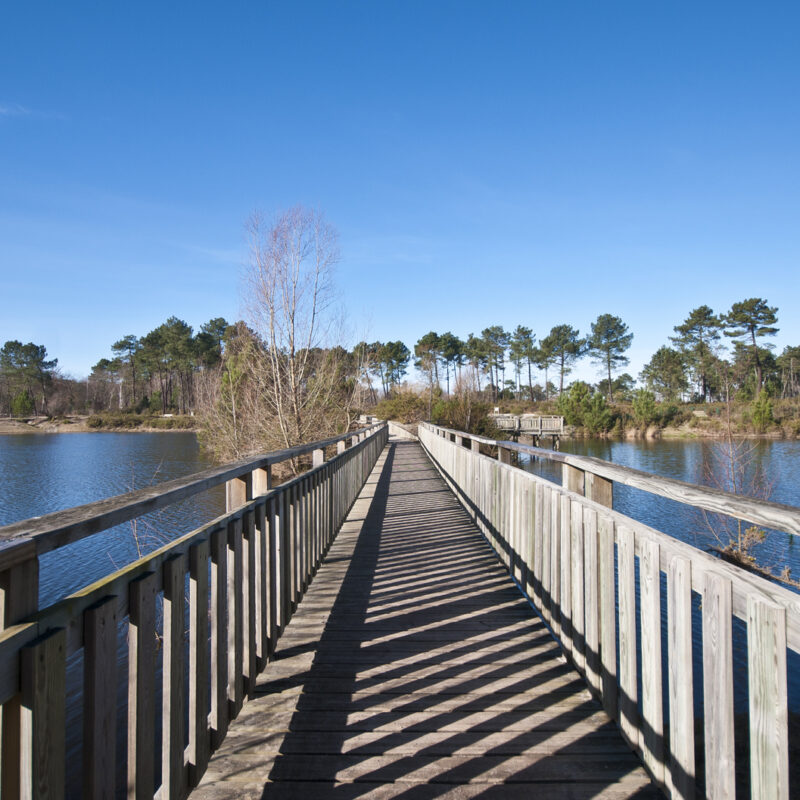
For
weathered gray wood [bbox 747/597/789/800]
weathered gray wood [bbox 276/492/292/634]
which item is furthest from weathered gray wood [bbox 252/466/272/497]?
weathered gray wood [bbox 747/597/789/800]

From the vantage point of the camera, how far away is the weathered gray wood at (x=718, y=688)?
145 cm

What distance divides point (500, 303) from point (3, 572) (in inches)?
2626

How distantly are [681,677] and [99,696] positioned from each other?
1.63m

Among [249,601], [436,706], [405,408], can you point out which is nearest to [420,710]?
[436,706]

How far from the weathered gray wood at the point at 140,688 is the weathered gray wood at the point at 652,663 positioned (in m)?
1.57

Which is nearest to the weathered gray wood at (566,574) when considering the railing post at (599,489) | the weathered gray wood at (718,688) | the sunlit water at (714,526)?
the railing post at (599,489)

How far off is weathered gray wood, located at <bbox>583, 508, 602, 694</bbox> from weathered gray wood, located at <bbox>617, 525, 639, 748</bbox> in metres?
0.23

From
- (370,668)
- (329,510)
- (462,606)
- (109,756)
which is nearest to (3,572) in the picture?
(109,756)

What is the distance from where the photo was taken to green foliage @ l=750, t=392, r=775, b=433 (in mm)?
34900

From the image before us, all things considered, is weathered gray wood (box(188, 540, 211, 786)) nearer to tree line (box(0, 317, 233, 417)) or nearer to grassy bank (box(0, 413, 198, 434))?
grassy bank (box(0, 413, 198, 434))

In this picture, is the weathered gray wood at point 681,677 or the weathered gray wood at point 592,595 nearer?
the weathered gray wood at point 681,677

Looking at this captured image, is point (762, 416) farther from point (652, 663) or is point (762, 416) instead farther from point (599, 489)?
point (652, 663)

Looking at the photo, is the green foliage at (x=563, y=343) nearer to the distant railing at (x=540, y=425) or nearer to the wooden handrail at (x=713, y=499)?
the distant railing at (x=540, y=425)

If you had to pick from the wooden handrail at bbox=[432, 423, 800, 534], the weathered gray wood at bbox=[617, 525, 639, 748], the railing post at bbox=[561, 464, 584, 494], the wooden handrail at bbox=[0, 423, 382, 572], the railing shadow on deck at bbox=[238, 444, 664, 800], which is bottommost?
the railing shadow on deck at bbox=[238, 444, 664, 800]
